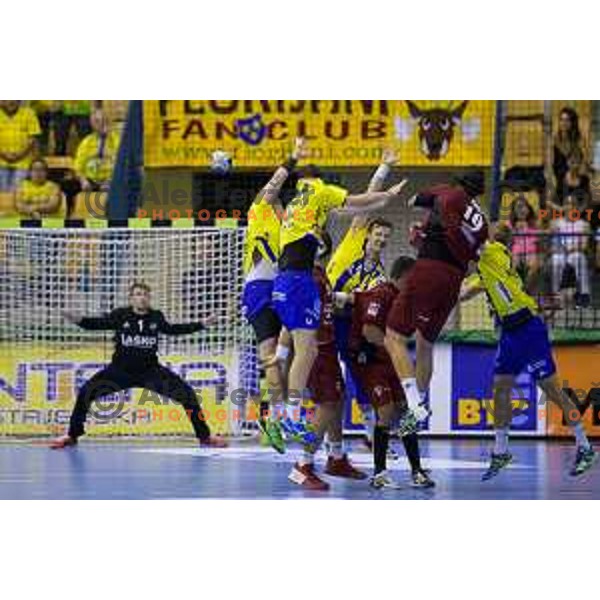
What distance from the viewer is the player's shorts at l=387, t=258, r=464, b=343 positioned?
9930mm

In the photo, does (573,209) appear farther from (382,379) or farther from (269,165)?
(382,379)

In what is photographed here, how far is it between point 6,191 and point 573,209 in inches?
212

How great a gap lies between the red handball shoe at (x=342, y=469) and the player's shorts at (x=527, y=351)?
1.22 metres

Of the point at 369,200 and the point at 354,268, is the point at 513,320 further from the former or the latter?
the point at 369,200

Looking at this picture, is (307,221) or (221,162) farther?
(221,162)

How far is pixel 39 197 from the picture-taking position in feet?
49.3

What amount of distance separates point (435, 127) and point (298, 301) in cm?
530

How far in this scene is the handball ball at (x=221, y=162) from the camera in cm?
1444

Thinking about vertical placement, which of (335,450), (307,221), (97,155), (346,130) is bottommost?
(335,450)

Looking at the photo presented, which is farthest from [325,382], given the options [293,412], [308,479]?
[308,479]

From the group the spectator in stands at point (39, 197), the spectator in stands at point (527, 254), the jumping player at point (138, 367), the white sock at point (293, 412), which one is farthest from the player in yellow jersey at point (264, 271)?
the spectator in stands at point (39, 197)

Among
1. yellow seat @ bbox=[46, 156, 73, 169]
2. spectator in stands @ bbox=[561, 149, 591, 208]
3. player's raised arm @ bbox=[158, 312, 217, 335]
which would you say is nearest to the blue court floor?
player's raised arm @ bbox=[158, 312, 217, 335]

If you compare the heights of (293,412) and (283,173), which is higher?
(283,173)

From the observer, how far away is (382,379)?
10.3 metres
